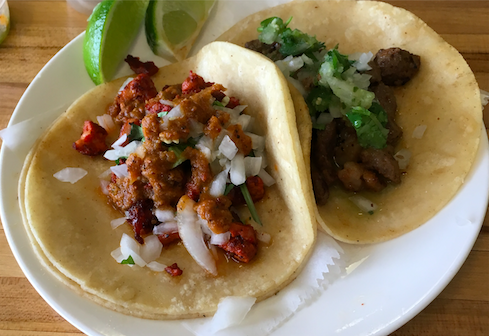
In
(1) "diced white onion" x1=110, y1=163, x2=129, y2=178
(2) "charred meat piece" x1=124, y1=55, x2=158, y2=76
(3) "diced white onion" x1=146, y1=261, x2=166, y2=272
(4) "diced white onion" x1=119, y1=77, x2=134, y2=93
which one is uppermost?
(2) "charred meat piece" x1=124, y1=55, x2=158, y2=76

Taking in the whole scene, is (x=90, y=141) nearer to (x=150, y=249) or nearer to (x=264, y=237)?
(x=150, y=249)

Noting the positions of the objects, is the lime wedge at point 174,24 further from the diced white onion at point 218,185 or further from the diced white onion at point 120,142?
the diced white onion at point 218,185

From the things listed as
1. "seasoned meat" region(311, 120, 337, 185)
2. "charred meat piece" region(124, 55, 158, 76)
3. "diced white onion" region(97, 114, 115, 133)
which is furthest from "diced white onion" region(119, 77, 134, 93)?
"seasoned meat" region(311, 120, 337, 185)

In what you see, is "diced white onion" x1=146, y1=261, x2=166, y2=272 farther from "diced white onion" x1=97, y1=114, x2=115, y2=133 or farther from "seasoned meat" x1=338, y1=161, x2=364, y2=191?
"seasoned meat" x1=338, y1=161, x2=364, y2=191

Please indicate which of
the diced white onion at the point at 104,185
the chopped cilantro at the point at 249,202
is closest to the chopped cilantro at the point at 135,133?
the diced white onion at the point at 104,185

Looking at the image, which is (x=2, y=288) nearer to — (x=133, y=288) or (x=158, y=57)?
(x=133, y=288)

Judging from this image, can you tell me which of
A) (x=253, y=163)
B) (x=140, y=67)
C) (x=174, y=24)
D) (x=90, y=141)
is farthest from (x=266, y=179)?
(x=174, y=24)
